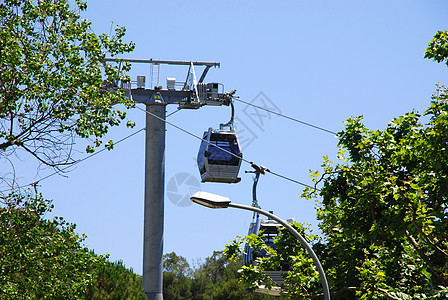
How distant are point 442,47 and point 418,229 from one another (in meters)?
4.58

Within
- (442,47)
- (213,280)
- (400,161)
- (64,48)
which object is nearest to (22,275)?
(64,48)

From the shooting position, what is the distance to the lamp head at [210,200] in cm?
1448

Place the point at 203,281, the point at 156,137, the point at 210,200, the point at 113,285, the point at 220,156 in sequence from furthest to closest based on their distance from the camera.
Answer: the point at 203,281
the point at 156,137
the point at 220,156
the point at 113,285
the point at 210,200

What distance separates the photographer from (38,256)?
19844mm

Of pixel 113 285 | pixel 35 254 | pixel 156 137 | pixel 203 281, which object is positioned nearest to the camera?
pixel 35 254

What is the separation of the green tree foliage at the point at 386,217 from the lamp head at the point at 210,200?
4.12 m

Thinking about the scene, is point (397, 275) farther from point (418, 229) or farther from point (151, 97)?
point (151, 97)

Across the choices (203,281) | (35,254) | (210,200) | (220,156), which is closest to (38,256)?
(35,254)

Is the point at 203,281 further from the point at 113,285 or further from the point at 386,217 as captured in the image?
the point at 386,217

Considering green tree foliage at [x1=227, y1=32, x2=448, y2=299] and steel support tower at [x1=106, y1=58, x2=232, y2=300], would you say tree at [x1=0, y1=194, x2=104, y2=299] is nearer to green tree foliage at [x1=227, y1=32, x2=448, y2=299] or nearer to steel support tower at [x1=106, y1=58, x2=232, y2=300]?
green tree foliage at [x1=227, y1=32, x2=448, y2=299]

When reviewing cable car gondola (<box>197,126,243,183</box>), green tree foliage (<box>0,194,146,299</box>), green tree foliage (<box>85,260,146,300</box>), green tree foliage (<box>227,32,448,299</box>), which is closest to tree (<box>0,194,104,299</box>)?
green tree foliage (<box>0,194,146,299</box>)

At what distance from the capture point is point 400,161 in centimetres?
1880

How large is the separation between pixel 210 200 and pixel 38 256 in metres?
7.54

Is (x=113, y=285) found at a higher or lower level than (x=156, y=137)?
lower
